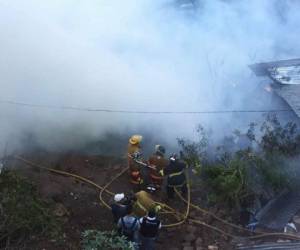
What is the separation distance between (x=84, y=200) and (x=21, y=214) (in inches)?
68.7

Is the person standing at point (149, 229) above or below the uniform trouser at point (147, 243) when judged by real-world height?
above

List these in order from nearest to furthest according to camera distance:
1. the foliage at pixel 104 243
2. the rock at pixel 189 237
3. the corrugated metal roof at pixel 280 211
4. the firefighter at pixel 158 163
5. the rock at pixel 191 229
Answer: the foliage at pixel 104 243
the rock at pixel 189 237
the rock at pixel 191 229
the corrugated metal roof at pixel 280 211
the firefighter at pixel 158 163

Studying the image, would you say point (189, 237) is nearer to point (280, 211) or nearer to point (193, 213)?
point (193, 213)

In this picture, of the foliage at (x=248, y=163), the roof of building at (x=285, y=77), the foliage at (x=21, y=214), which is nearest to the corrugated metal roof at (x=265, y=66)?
the roof of building at (x=285, y=77)

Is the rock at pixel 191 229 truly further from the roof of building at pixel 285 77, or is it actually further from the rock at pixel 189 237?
the roof of building at pixel 285 77

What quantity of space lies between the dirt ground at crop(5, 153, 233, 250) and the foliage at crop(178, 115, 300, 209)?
609mm

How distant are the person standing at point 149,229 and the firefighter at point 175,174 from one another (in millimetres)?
1553

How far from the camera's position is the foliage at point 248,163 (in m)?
9.28

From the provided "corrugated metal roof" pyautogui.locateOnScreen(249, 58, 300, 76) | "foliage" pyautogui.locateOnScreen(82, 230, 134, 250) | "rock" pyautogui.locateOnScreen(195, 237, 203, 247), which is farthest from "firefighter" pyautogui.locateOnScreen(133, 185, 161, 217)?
"corrugated metal roof" pyautogui.locateOnScreen(249, 58, 300, 76)

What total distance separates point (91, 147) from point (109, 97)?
1.30 m

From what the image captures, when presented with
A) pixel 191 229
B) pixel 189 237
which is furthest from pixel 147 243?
pixel 191 229

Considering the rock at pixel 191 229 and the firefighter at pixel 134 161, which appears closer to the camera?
the rock at pixel 191 229

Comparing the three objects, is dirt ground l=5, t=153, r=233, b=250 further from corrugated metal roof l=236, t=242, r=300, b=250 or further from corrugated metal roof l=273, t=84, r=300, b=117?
Answer: corrugated metal roof l=273, t=84, r=300, b=117

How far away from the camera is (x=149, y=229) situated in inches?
312
